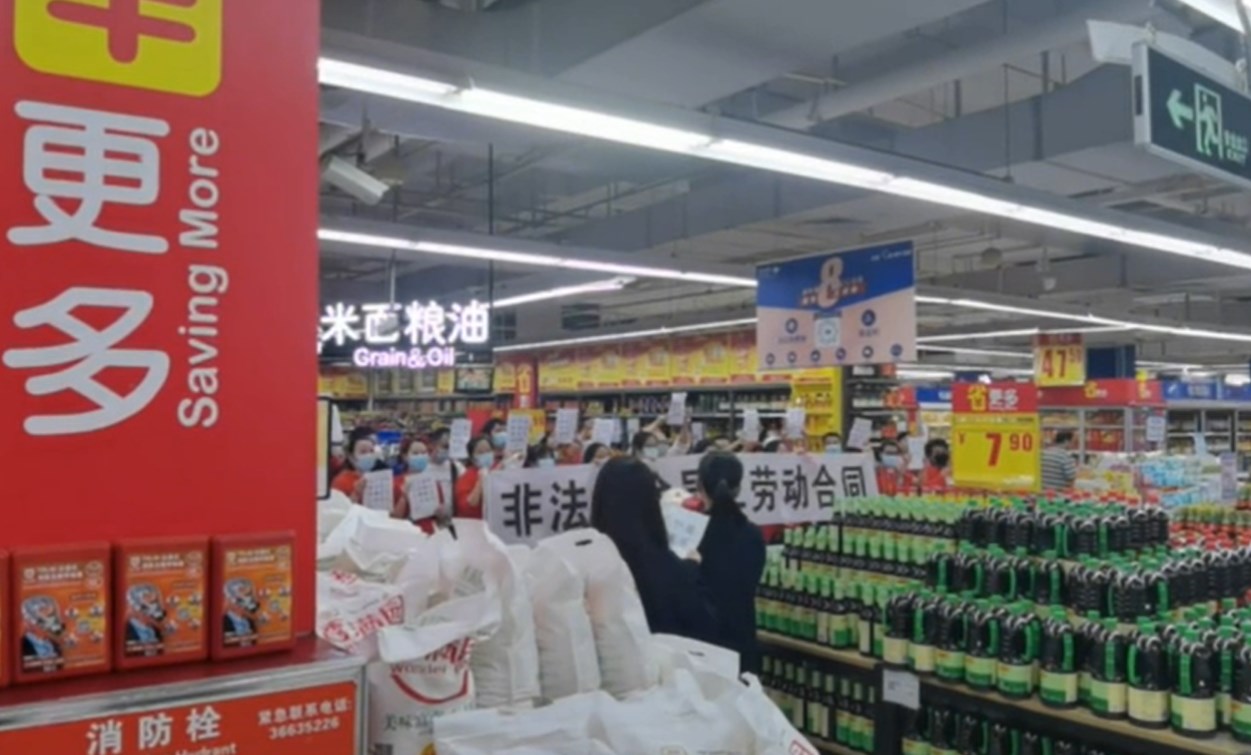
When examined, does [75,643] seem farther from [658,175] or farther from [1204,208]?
[1204,208]

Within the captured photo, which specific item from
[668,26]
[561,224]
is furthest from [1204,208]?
[668,26]

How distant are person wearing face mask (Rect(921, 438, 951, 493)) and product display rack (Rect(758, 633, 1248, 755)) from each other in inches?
255

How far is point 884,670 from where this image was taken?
14.7ft

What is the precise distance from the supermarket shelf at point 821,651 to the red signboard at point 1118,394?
1134cm

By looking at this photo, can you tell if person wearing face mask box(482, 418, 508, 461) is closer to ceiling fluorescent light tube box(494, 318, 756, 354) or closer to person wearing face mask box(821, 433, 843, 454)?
person wearing face mask box(821, 433, 843, 454)

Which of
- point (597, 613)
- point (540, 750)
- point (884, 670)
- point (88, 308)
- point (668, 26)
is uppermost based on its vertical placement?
point (668, 26)

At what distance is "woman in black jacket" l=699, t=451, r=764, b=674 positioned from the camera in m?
Result: 4.44

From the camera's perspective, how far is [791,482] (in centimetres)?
652

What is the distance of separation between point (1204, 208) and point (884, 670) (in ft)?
30.6

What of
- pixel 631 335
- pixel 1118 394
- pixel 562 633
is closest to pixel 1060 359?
pixel 1118 394

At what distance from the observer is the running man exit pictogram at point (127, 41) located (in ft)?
5.34

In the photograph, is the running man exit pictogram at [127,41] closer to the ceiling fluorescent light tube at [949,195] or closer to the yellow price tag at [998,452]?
the ceiling fluorescent light tube at [949,195]

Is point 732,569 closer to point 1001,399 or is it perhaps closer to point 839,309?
point 1001,399

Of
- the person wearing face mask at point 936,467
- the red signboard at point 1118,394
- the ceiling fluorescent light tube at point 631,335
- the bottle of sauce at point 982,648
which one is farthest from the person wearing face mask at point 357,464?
the red signboard at point 1118,394
